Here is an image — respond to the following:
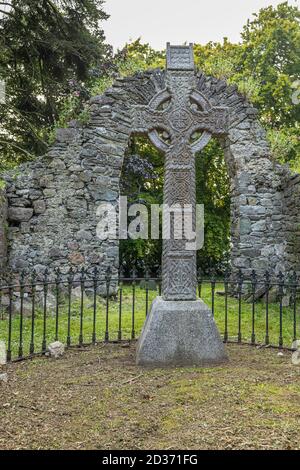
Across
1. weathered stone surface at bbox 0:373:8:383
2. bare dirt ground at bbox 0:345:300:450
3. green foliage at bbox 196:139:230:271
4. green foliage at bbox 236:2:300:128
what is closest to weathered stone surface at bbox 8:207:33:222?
bare dirt ground at bbox 0:345:300:450

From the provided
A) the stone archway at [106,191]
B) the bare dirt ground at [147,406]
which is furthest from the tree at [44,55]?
the bare dirt ground at [147,406]

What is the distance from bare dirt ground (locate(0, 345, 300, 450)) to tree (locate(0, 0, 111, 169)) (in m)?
9.49

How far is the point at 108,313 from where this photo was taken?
7730 mm

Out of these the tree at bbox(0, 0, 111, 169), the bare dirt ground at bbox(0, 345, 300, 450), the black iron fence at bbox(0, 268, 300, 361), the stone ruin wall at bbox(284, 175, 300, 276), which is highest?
the tree at bbox(0, 0, 111, 169)

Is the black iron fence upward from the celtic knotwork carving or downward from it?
downward

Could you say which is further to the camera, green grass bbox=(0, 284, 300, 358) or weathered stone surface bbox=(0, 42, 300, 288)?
weathered stone surface bbox=(0, 42, 300, 288)

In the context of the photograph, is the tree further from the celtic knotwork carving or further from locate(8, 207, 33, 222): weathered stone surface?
the celtic knotwork carving

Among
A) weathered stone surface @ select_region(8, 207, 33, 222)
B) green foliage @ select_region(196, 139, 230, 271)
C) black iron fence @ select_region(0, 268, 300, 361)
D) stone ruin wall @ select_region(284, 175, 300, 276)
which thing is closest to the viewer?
black iron fence @ select_region(0, 268, 300, 361)

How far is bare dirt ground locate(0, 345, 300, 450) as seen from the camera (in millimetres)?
2924

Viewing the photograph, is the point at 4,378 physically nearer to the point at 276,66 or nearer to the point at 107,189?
the point at 107,189

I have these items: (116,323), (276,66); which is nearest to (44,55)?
(276,66)

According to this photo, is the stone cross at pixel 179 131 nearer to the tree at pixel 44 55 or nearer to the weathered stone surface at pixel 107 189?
the weathered stone surface at pixel 107 189
